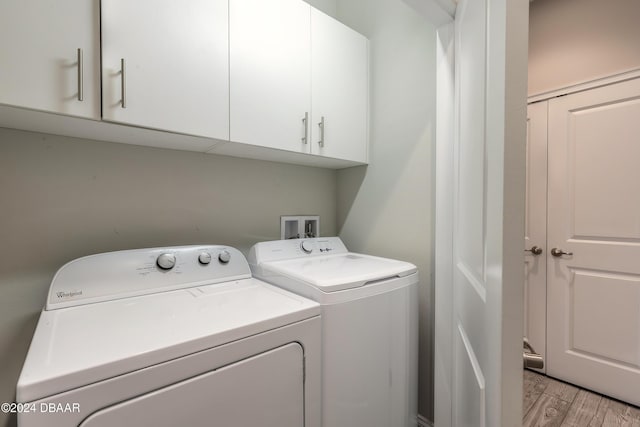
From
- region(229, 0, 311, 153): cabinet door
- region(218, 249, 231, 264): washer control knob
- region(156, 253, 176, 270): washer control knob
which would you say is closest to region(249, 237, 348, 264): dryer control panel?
region(218, 249, 231, 264): washer control knob

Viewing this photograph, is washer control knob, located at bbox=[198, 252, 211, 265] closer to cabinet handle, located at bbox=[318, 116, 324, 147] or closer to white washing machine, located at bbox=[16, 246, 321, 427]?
white washing machine, located at bbox=[16, 246, 321, 427]

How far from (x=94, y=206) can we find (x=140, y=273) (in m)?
0.37

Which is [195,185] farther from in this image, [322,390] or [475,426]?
[475,426]

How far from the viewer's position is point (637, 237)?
1784 mm

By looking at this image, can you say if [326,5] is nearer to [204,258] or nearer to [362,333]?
[204,258]

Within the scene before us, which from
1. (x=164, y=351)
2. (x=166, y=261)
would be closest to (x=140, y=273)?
(x=166, y=261)

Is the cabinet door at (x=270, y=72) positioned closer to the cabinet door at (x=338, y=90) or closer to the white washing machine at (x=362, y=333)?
the cabinet door at (x=338, y=90)

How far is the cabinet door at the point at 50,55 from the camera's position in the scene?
80cm

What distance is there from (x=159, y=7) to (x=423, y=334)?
1.88 metres

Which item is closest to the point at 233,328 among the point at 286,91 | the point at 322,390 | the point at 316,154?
the point at 322,390

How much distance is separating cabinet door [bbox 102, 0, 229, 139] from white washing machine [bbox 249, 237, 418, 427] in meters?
0.70

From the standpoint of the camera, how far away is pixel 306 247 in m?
1.67

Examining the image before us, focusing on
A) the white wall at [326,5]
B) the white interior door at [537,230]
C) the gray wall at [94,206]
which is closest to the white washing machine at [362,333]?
the gray wall at [94,206]

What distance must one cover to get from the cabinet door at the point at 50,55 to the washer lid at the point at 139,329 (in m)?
0.65
